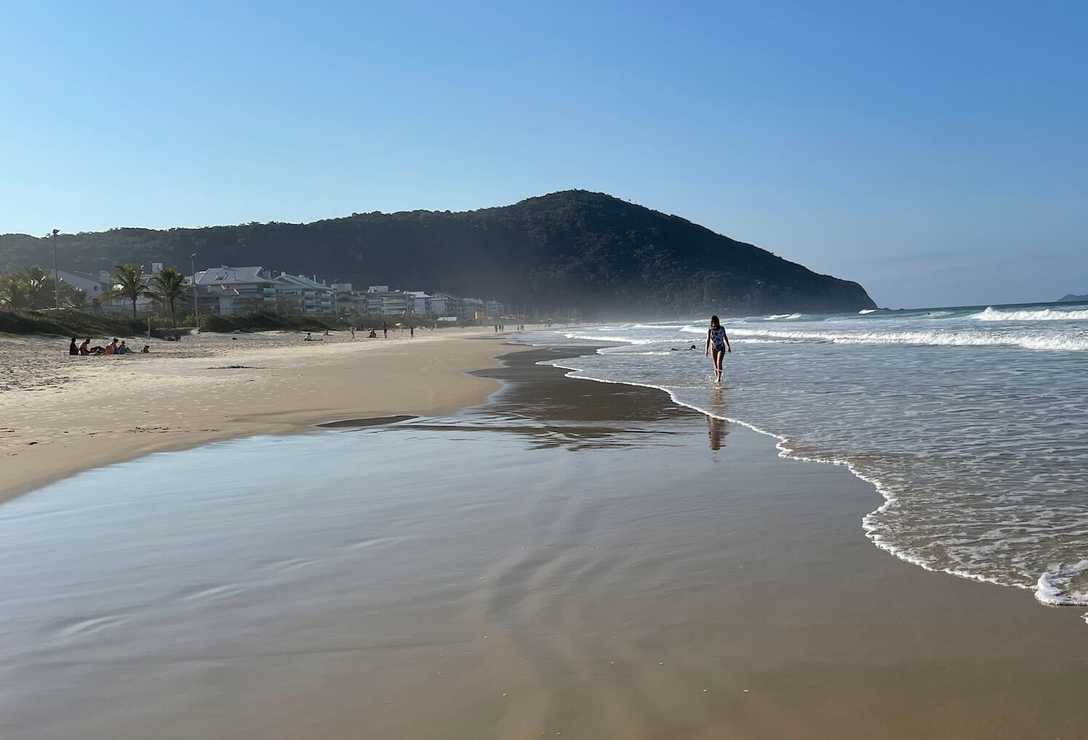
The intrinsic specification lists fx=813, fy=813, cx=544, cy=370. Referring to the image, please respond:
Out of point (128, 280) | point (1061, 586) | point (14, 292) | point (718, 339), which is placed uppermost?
point (128, 280)

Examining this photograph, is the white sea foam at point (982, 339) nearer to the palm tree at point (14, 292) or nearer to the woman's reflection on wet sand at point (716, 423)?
the woman's reflection on wet sand at point (716, 423)

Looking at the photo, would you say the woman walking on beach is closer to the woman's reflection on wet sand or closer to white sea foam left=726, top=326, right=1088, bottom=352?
the woman's reflection on wet sand

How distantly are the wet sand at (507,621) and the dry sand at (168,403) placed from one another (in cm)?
284

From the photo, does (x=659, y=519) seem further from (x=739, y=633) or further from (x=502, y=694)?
(x=502, y=694)

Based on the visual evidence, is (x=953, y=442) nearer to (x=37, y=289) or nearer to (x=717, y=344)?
(x=717, y=344)

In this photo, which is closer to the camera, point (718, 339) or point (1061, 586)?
point (1061, 586)

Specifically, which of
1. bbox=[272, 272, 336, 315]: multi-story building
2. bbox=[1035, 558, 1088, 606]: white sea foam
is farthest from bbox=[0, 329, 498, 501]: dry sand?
bbox=[272, 272, 336, 315]: multi-story building

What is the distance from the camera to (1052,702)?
3164 mm

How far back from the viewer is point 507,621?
13.7 ft

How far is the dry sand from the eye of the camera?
1035cm

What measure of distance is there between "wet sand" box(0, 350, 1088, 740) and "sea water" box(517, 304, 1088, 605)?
1.53 feet

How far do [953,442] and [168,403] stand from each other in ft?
45.4

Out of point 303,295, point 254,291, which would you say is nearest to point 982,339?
point 254,291

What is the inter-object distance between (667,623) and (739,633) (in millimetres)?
360
